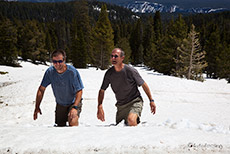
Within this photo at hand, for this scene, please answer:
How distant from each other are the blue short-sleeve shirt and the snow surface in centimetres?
78

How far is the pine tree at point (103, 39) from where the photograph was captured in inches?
1293

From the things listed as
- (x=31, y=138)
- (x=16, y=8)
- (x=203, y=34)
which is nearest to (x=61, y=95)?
(x=31, y=138)

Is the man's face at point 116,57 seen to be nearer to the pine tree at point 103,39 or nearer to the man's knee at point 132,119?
the man's knee at point 132,119

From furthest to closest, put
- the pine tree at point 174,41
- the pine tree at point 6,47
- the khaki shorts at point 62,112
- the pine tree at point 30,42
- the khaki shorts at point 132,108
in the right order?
the pine tree at point 30,42
the pine tree at point 6,47
the pine tree at point 174,41
the khaki shorts at point 62,112
the khaki shorts at point 132,108

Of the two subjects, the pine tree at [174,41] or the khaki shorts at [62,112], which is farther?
the pine tree at [174,41]

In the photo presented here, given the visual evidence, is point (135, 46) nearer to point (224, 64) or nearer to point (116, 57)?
point (224, 64)

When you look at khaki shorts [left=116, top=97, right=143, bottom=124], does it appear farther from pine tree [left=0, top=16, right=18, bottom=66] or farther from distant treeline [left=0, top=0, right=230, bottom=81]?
pine tree [left=0, top=16, right=18, bottom=66]

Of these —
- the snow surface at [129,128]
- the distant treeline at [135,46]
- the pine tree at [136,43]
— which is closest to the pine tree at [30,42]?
the distant treeline at [135,46]

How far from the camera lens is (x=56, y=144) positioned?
3.23m

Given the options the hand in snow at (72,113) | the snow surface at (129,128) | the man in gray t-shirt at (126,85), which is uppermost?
the man in gray t-shirt at (126,85)

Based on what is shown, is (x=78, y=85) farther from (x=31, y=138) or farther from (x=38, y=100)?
(x=31, y=138)

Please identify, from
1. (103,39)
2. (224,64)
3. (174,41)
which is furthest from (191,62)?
(224,64)

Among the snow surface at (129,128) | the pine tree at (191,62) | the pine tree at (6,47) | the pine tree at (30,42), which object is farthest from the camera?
the pine tree at (30,42)

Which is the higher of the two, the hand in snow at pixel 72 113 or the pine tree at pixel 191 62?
the pine tree at pixel 191 62
